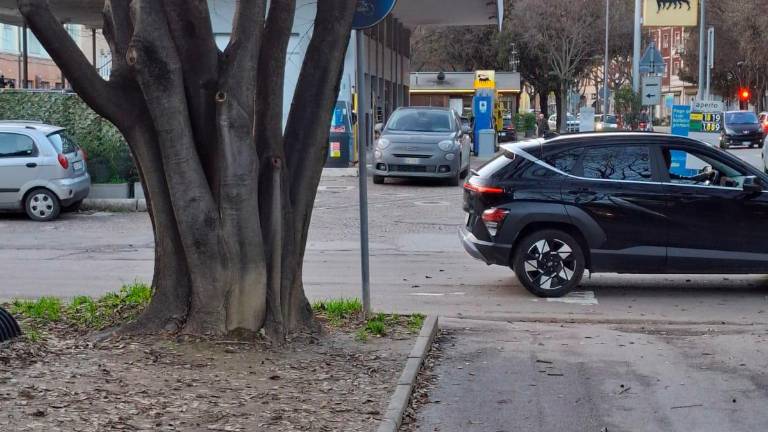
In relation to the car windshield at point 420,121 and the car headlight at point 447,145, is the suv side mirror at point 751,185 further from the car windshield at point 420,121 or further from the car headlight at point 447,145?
the car windshield at point 420,121

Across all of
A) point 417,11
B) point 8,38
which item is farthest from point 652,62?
point 8,38

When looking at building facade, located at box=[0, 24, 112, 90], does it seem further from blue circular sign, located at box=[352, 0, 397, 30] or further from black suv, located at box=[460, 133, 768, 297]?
blue circular sign, located at box=[352, 0, 397, 30]

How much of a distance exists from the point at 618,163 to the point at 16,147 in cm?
1115

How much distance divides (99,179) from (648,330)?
13589 millimetres

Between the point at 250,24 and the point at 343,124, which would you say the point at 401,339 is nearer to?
the point at 250,24

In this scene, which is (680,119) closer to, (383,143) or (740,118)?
(383,143)

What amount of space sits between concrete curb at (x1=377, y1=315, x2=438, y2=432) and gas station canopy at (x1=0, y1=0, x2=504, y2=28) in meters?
23.8

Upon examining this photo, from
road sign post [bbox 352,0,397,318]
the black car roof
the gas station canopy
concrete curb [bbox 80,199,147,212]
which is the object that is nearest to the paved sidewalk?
road sign post [bbox 352,0,397,318]

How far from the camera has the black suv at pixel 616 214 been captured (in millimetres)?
11000

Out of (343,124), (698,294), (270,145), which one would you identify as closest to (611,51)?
(343,124)

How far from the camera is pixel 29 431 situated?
5484mm

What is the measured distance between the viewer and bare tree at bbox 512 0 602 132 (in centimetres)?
6053

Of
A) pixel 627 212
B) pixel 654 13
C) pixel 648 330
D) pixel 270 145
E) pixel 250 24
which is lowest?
pixel 648 330

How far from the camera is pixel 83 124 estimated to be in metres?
21.0
